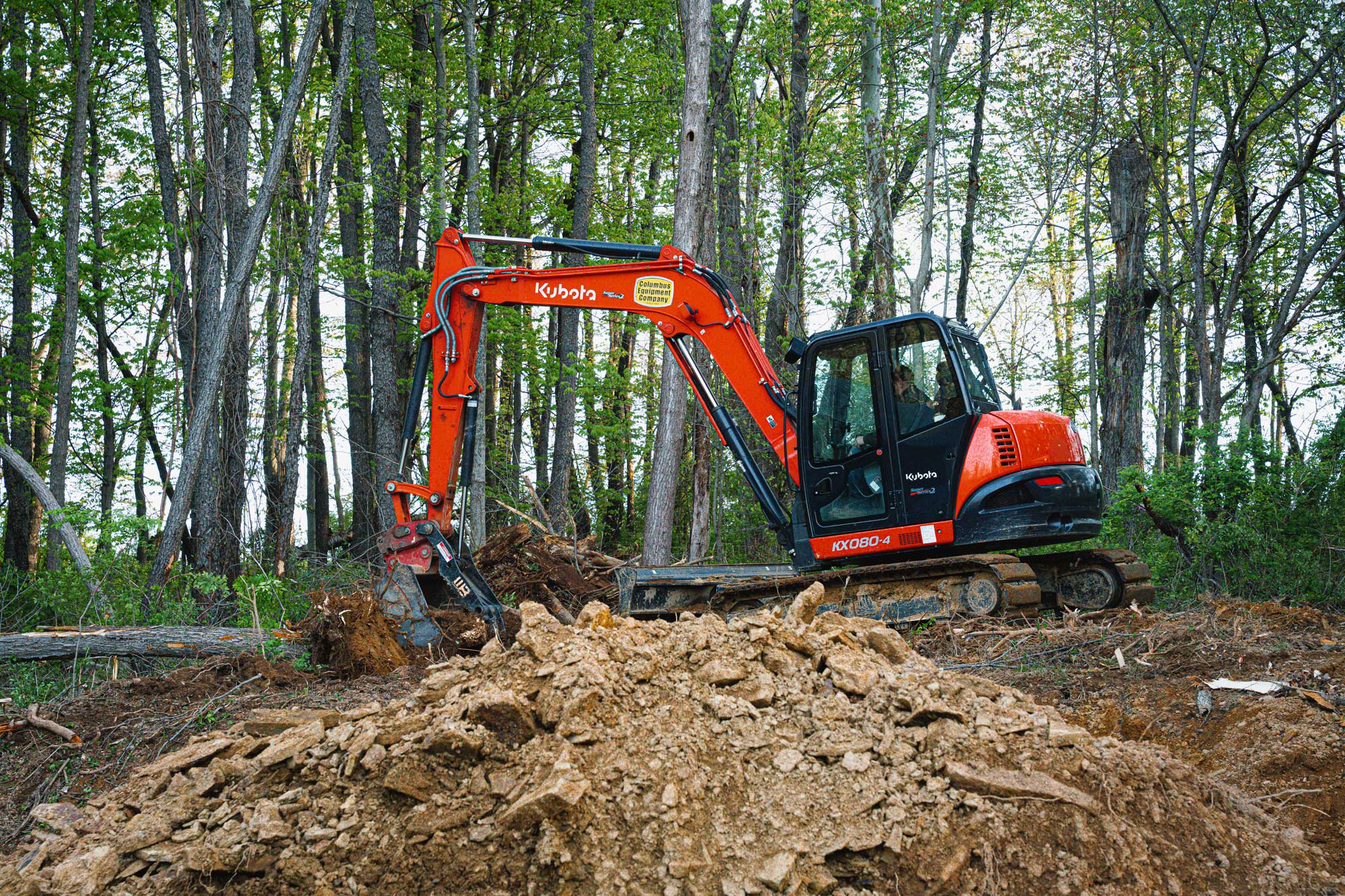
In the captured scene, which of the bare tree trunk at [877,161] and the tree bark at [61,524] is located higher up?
the bare tree trunk at [877,161]

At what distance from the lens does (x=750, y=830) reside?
10.5 feet

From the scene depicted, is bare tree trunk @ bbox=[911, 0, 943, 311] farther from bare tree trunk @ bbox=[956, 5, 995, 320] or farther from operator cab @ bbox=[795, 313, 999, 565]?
operator cab @ bbox=[795, 313, 999, 565]

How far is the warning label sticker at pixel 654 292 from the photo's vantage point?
8.60 meters

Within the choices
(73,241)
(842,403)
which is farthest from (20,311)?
(842,403)

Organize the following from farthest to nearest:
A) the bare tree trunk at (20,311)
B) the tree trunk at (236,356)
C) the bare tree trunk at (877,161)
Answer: the bare tree trunk at (877,161) < the bare tree trunk at (20,311) < the tree trunk at (236,356)

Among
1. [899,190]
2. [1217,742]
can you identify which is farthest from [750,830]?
[899,190]

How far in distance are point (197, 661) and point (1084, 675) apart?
620 centimetres

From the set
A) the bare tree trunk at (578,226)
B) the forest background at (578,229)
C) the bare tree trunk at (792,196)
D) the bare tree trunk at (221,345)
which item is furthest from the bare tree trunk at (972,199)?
the bare tree trunk at (221,345)

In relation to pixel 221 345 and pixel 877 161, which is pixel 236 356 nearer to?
pixel 221 345

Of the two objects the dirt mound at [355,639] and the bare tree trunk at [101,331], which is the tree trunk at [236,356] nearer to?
the dirt mound at [355,639]

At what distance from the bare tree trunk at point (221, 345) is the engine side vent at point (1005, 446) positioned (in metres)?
7.26

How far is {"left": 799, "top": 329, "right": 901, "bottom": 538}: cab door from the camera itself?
794 centimetres

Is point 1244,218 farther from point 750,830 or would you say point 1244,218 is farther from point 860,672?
point 750,830

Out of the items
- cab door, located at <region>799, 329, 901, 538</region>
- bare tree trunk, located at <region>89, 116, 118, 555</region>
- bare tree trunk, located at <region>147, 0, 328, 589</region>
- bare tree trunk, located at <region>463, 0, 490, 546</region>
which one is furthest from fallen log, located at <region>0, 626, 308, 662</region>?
bare tree trunk, located at <region>89, 116, 118, 555</region>
